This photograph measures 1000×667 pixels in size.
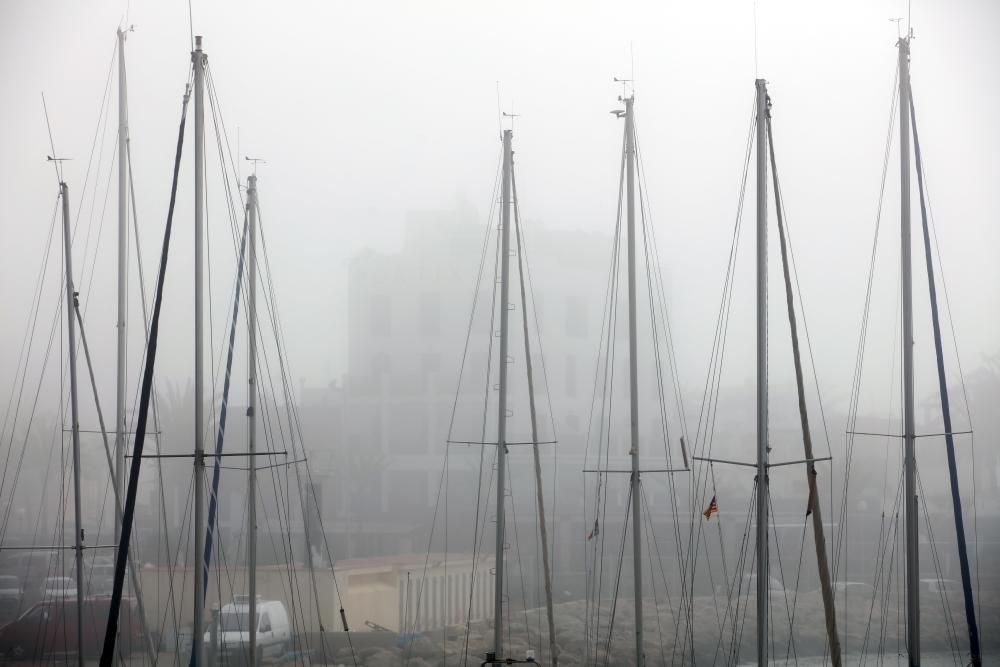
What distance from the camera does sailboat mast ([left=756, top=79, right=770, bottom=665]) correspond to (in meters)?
7.88

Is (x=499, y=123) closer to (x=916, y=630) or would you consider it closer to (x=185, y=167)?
(x=185, y=167)

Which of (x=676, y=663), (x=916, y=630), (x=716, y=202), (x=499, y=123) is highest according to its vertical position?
(x=499, y=123)

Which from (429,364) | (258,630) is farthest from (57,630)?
(429,364)

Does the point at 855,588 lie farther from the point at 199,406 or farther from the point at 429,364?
the point at 199,406

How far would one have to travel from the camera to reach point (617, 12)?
12.8 metres

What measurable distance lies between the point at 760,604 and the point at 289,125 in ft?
25.1

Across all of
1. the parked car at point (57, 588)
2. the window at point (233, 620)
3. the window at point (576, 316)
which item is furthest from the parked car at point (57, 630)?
the window at point (576, 316)

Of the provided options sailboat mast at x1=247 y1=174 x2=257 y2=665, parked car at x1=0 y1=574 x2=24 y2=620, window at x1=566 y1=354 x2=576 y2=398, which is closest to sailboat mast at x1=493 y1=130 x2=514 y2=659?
sailboat mast at x1=247 y1=174 x2=257 y2=665

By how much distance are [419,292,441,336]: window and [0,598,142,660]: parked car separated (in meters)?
4.52

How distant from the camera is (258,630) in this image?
11609 mm

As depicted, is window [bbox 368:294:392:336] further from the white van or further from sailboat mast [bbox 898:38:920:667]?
sailboat mast [bbox 898:38:920:667]

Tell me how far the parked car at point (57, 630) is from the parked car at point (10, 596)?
432 millimetres

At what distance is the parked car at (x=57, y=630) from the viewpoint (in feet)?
37.0

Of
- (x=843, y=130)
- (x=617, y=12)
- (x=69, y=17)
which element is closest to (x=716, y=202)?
(x=843, y=130)
